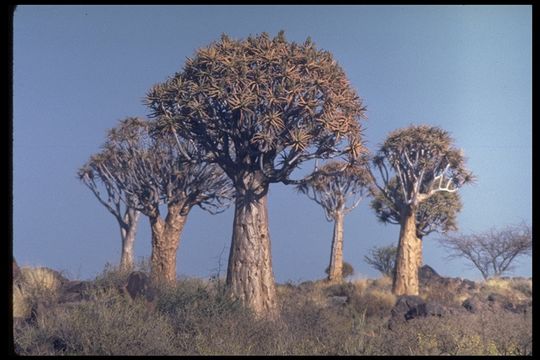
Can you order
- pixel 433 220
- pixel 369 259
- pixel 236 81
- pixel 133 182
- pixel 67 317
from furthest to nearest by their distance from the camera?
pixel 369 259, pixel 433 220, pixel 133 182, pixel 236 81, pixel 67 317

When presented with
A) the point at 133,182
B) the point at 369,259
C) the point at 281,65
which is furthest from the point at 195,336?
the point at 369,259

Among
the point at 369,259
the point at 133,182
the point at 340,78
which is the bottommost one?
the point at 369,259

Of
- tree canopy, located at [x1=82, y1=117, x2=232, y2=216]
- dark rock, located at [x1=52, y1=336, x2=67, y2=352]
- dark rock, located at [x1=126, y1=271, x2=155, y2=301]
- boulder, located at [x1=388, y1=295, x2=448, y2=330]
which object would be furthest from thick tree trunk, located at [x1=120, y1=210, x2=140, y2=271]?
dark rock, located at [x1=52, y1=336, x2=67, y2=352]

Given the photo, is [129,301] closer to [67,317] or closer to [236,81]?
[67,317]

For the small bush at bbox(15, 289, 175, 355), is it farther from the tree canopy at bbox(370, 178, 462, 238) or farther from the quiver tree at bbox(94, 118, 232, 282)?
the tree canopy at bbox(370, 178, 462, 238)

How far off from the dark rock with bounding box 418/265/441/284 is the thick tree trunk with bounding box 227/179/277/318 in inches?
637

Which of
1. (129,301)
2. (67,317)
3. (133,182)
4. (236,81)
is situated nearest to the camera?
(67,317)

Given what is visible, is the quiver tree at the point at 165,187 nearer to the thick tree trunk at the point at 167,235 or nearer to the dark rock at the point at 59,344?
the thick tree trunk at the point at 167,235

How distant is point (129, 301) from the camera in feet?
38.8

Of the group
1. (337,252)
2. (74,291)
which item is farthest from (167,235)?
(337,252)

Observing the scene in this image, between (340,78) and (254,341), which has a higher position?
(340,78)

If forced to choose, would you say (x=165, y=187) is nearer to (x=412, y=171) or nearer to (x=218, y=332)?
(x=412, y=171)

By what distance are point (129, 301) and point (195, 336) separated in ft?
5.82

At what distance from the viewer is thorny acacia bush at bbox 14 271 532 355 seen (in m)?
9.66
